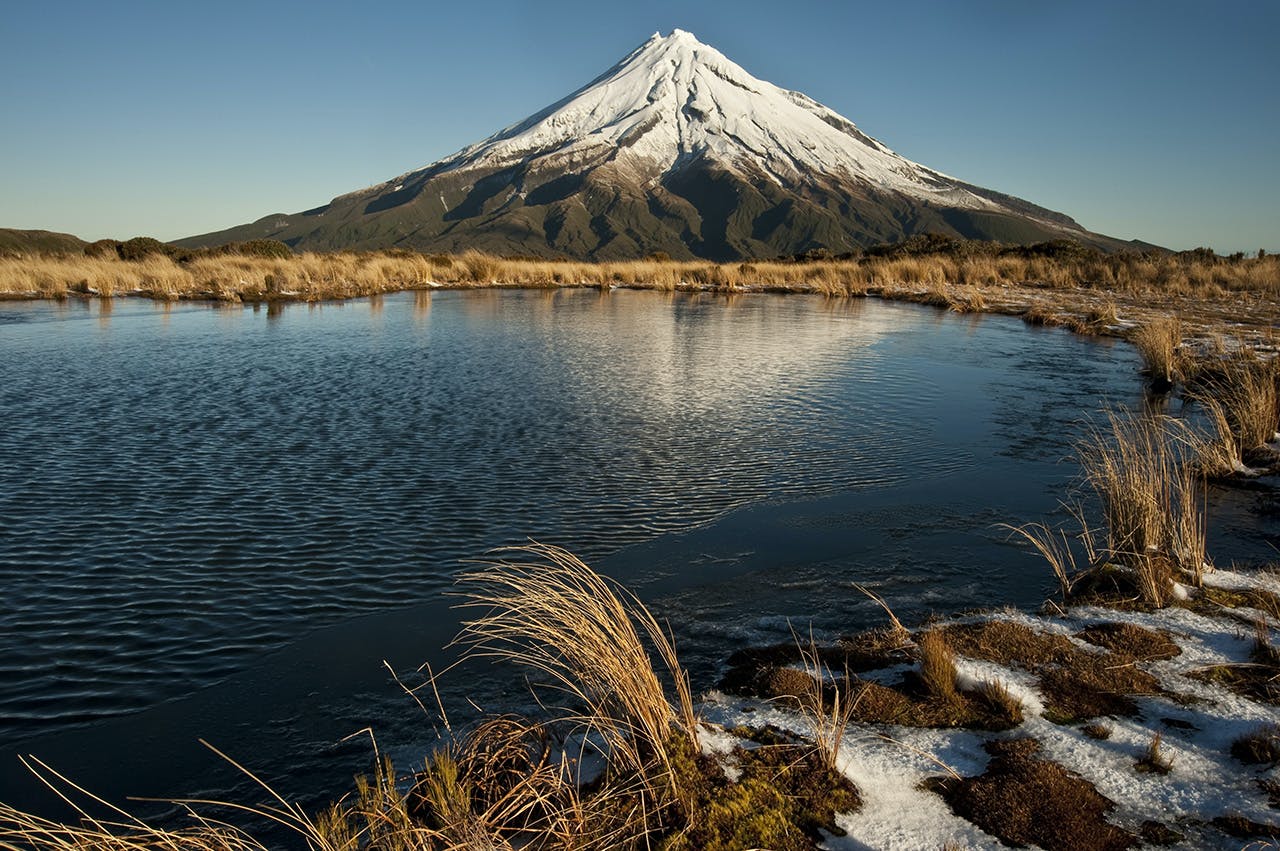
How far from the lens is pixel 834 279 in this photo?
42.0m

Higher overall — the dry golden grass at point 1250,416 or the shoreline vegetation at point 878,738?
the dry golden grass at point 1250,416

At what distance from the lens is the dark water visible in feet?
15.5

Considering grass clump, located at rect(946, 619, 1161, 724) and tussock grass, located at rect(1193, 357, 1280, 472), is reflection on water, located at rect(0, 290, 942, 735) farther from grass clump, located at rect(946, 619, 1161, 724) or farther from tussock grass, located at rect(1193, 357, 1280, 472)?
grass clump, located at rect(946, 619, 1161, 724)

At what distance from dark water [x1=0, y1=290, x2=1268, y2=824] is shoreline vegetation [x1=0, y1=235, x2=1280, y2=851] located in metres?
0.40

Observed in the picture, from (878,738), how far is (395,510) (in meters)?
5.34

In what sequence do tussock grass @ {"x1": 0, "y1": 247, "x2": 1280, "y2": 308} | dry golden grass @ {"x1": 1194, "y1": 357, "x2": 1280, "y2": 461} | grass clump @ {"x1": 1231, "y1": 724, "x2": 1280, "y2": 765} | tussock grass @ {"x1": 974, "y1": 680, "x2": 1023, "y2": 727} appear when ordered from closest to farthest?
grass clump @ {"x1": 1231, "y1": 724, "x2": 1280, "y2": 765}
tussock grass @ {"x1": 974, "y1": 680, "x2": 1023, "y2": 727}
dry golden grass @ {"x1": 1194, "y1": 357, "x2": 1280, "y2": 461}
tussock grass @ {"x1": 0, "y1": 247, "x2": 1280, "y2": 308}

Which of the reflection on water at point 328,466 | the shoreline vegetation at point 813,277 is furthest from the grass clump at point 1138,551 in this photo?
the shoreline vegetation at point 813,277

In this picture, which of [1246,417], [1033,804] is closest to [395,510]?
[1033,804]

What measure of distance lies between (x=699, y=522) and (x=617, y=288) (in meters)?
37.3

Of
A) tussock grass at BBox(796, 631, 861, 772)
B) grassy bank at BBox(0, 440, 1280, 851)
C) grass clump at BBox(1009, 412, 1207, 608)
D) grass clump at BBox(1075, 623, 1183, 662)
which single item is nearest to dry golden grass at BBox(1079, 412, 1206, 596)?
grass clump at BBox(1009, 412, 1207, 608)

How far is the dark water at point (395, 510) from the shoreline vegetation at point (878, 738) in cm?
40

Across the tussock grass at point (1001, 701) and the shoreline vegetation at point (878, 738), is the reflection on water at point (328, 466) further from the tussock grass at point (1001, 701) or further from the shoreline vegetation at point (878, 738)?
the tussock grass at point (1001, 701)

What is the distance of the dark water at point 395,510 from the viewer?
4.72 meters

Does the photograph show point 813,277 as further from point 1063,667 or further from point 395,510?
point 1063,667
